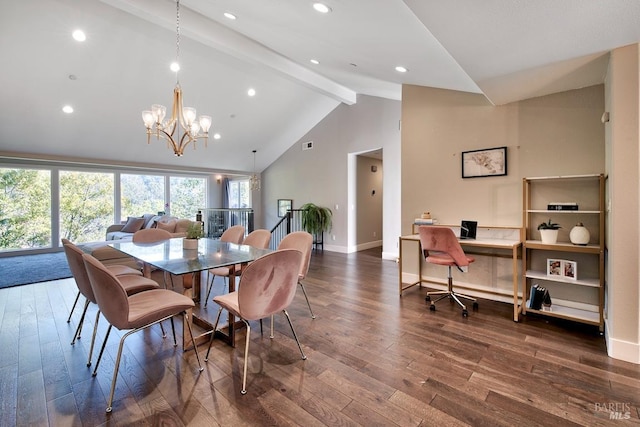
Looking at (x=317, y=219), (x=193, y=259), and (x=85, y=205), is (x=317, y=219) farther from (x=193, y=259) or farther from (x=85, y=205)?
(x=85, y=205)

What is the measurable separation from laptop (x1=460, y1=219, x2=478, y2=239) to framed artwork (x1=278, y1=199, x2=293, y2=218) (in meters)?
5.42

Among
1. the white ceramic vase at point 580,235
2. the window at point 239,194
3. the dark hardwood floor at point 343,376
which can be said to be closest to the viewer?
the dark hardwood floor at point 343,376

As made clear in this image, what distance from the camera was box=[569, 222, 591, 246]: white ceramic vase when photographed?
2775 millimetres

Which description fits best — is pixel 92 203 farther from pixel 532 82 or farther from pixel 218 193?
pixel 532 82

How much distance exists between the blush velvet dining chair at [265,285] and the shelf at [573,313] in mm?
2617

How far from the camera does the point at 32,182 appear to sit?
680 centimetres

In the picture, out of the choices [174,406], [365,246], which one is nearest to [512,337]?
[174,406]

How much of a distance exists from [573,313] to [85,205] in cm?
977

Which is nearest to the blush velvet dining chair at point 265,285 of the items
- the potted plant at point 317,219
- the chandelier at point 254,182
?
the potted plant at point 317,219

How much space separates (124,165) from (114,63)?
124 inches

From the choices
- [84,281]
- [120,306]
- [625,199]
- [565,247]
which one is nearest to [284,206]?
[84,281]

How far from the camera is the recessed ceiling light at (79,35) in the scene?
4.11 m

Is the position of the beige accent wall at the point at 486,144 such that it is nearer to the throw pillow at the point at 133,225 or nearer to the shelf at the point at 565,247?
the shelf at the point at 565,247

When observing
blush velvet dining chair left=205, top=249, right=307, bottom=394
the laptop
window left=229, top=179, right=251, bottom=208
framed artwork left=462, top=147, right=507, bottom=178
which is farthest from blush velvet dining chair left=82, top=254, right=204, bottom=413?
window left=229, top=179, right=251, bottom=208
